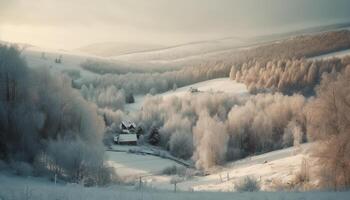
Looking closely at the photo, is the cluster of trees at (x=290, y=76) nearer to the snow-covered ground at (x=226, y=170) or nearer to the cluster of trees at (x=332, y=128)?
the snow-covered ground at (x=226, y=170)

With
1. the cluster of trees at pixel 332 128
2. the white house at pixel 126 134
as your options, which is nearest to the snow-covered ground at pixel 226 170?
the cluster of trees at pixel 332 128

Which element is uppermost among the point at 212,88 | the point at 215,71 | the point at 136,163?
the point at 215,71

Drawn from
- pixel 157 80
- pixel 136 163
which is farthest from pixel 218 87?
pixel 136 163

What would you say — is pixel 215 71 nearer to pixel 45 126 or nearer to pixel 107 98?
pixel 107 98

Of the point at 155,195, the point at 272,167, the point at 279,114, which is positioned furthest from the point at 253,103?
the point at 155,195

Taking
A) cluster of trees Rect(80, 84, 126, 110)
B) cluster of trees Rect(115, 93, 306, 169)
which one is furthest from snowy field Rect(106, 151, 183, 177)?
cluster of trees Rect(80, 84, 126, 110)

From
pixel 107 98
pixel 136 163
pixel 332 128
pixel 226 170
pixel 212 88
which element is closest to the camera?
pixel 332 128

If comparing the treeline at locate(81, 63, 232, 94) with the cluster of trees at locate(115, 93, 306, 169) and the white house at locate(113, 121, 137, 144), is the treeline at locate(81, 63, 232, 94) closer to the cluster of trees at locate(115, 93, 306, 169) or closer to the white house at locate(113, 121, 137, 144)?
the cluster of trees at locate(115, 93, 306, 169)
